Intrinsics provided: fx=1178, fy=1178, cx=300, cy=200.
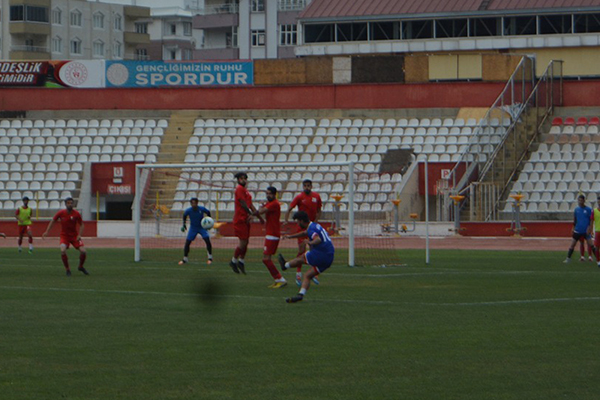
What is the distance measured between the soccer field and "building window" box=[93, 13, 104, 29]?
311 feet

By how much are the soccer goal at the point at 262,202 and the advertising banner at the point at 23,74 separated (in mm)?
15426

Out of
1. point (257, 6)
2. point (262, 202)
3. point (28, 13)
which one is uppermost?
point (257, 6)

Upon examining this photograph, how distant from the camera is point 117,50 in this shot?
120 m

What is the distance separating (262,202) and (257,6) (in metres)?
66.3

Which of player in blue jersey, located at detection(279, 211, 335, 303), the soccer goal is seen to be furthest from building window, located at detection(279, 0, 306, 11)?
player in blue jersey, located at detection(279, 211, 335, 303)

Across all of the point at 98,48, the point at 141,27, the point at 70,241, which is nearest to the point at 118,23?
the point at 98,48

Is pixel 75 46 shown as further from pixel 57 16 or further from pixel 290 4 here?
pixel 290 4

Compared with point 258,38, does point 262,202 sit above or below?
below

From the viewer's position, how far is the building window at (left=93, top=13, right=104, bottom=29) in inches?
4601

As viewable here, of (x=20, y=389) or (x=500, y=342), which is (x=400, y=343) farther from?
(x=20, y=389)

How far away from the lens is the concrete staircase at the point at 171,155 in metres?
42.7

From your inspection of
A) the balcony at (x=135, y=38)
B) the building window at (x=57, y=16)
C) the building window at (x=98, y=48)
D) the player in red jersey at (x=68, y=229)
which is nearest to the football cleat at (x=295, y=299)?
the player in red jersey at (x=68, y=229)

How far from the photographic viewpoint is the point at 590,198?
146ft

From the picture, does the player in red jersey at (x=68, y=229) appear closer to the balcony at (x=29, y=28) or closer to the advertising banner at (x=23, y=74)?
the advertising banner at (x=23, y=74)
